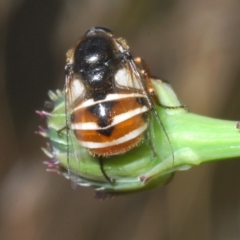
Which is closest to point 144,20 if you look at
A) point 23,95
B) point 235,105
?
point 235,105

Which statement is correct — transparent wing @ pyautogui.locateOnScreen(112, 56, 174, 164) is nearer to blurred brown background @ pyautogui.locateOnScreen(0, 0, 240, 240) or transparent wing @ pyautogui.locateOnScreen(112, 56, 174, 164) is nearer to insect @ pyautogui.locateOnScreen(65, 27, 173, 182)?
insect @ pyautogui.locateOnScreen(65, 27, 173, 182)

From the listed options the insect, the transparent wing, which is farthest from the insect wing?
the transparent wing

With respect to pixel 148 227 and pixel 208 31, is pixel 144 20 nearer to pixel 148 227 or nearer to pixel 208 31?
pixel 208 31

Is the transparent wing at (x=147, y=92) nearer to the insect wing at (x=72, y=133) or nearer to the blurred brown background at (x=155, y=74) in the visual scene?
the insect wing at (x=72, y=133)

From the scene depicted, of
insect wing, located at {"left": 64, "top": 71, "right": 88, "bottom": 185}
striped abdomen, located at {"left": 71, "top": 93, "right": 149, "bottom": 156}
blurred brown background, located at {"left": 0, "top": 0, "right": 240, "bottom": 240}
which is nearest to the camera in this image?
striped abdomen, located at {"left": 71, "top": 93, "right": 149, "bottom": 156}

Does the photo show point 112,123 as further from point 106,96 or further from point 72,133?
point 72,133

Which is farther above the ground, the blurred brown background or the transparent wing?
the transparent wing
